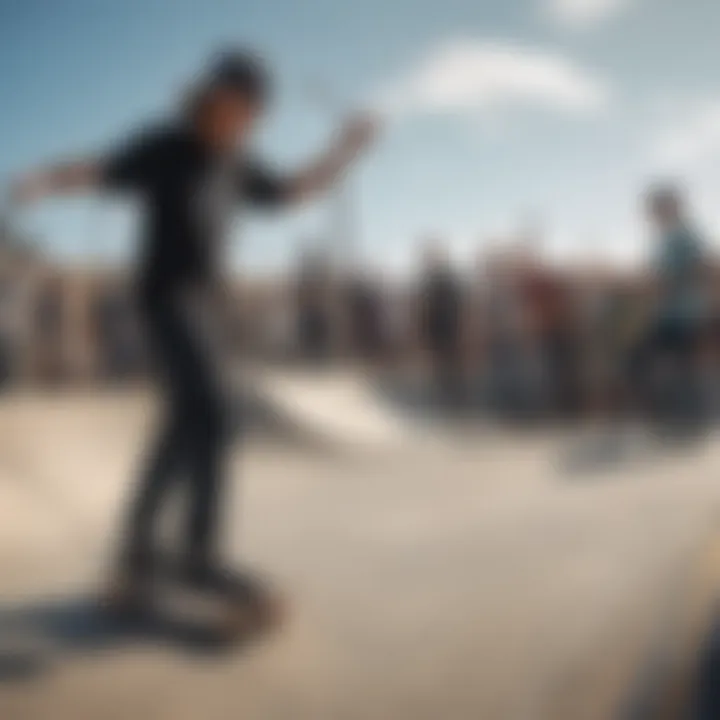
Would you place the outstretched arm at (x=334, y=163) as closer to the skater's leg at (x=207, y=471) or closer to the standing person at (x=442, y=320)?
the standing person at (x=442, y=320)

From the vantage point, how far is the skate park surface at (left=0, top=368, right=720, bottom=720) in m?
1.08

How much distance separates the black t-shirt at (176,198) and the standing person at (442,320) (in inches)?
17.2

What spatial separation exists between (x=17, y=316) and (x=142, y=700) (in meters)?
0.99

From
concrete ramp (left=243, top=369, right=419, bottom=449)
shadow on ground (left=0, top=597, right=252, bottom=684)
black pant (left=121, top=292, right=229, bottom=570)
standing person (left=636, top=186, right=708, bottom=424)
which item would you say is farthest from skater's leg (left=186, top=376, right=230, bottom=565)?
standing person (left=636, top=186, right=708, bottom=424)

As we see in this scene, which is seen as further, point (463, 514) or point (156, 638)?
point (463, 514)

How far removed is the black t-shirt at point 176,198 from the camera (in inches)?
49.3

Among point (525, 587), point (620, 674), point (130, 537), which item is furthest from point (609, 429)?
point (130, 537)

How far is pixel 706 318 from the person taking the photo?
177 centimetres

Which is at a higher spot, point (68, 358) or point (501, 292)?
point (501, 292)

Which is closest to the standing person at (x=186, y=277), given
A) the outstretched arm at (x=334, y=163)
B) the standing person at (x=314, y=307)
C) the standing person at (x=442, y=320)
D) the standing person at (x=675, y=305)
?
the outstretched arm at (x=334, y=163)

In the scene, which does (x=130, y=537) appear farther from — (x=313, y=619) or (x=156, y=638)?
(x=313, y=619)

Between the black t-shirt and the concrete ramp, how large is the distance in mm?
412

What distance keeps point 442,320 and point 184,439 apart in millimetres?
714

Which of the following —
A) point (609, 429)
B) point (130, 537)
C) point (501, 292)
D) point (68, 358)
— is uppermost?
point (501, 292)
